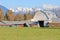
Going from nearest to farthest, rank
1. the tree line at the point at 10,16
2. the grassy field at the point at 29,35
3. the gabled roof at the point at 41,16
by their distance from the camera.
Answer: the grassy field at the point at 29,35 → the gabled roof at the point at 41,16 → the tree line at the point at 10,16

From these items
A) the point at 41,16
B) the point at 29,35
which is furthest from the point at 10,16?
the point at 29,35

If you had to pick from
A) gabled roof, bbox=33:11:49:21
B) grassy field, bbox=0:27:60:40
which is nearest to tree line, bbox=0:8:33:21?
gabled roof, bbox=33:11:49:21

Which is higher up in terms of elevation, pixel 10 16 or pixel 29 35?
pixel 29 35

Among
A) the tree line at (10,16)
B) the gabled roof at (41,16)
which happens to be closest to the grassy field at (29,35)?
the gabled roof at (41,16)

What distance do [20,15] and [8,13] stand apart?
53.8ft

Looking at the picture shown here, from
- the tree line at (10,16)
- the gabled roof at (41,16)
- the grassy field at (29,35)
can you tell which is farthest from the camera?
the tree line at (10,16)

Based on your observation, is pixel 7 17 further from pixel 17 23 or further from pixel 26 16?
pixel 17 23

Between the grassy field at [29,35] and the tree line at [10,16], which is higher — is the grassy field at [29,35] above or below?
above

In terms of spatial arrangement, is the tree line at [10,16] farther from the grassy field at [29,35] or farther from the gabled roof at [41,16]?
the grassy field at [29,35]

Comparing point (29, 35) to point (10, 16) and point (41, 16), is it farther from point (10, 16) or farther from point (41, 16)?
point (10, 16)

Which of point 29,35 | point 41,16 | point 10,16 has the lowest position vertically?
point 41,16

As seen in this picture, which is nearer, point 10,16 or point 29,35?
point 29,35

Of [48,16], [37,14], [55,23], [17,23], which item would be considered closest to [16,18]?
[37,14]

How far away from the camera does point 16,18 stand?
393 ft
